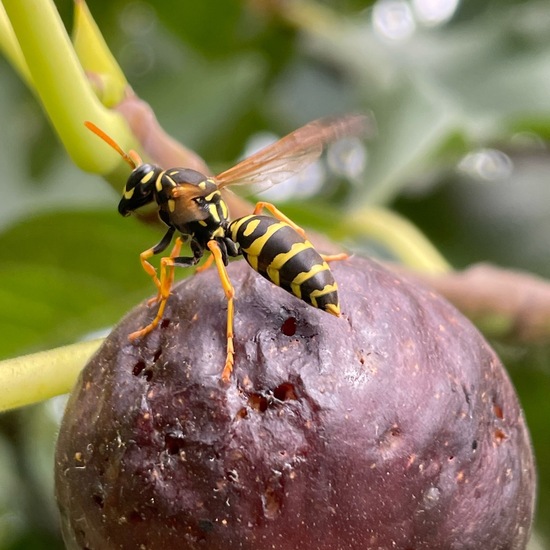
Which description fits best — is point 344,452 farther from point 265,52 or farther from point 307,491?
point 265,52

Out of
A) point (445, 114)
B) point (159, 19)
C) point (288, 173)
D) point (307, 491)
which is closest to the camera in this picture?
point (307, 491)

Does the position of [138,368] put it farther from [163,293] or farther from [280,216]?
[280,216]

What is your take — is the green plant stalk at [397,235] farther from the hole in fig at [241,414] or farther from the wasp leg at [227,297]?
the hole in fig at [241,414]

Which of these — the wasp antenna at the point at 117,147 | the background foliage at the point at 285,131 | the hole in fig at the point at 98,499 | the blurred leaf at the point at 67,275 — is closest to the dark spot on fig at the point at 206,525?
the hole in fig at the point at 98,499

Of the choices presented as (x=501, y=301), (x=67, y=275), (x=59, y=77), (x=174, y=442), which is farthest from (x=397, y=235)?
(x=174, y=442)

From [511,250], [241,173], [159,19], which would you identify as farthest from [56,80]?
[159,19]

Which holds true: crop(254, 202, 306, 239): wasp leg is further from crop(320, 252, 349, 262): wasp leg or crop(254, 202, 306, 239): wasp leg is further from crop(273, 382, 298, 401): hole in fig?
crop(273, 382, 298, 401): hole in fig
